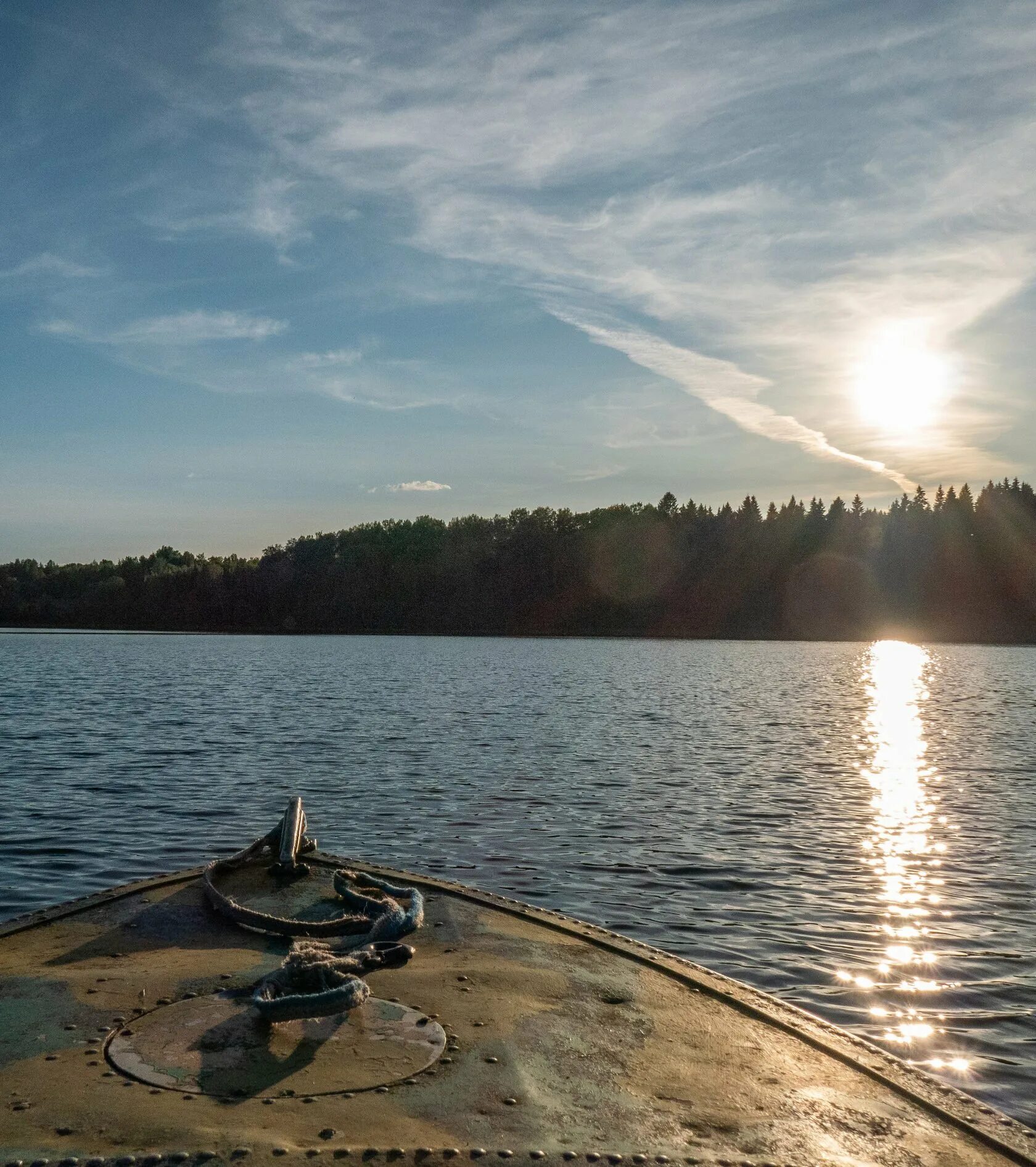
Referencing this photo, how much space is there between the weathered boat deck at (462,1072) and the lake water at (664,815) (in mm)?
2262

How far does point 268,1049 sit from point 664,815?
14.7 metres

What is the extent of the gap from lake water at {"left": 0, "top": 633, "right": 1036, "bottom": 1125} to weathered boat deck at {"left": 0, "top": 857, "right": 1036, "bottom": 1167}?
226cm

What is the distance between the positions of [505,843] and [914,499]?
175630mm

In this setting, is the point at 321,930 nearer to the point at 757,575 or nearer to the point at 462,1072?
the point at 462,1072

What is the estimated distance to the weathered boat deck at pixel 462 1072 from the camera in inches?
217

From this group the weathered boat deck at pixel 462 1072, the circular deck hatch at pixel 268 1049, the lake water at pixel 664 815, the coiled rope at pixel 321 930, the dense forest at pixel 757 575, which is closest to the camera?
the weathered boat deck at pixel 462 1072

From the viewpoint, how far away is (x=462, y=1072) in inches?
251

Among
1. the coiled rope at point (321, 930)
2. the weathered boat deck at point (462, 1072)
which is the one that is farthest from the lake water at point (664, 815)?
the coiled rope at point (321, 930)

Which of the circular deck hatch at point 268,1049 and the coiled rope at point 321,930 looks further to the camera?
the coiled rope at point 321,930

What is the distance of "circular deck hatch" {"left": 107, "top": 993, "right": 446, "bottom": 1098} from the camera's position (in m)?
6.12

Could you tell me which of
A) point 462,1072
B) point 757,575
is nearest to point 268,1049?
point 462,1072

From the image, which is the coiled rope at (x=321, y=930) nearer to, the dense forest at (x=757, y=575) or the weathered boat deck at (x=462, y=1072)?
the weathered boat deck at (x=462, y=1072)

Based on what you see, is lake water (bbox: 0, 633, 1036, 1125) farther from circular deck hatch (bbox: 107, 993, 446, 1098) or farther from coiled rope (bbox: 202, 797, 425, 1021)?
circular deck hatch (bbox: 107, 993, 446, 1098)

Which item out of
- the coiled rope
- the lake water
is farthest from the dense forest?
the coiled rope
